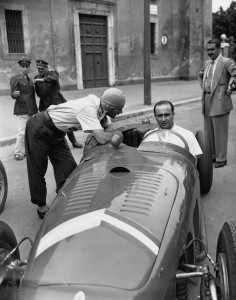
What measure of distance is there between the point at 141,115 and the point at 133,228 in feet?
29.2

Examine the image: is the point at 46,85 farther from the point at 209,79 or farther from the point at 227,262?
the point at 227,262

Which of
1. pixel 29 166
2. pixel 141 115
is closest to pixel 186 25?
pixel 141 115

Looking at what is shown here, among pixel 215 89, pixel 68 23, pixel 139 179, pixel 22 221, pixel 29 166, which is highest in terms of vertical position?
pixel 68 23

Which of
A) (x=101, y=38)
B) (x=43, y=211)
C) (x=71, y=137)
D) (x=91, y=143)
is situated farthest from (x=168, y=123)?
(x=101, y=38)

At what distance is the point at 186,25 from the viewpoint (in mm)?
20328

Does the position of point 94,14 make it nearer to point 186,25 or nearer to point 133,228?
point 186,25

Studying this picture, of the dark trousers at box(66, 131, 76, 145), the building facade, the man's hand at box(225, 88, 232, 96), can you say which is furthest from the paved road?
the building facade

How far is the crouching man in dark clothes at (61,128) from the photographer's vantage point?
137 inches

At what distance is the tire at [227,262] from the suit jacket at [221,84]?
337 centimetres

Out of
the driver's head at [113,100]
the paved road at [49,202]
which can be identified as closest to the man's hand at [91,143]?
the driver's head at [113,100]

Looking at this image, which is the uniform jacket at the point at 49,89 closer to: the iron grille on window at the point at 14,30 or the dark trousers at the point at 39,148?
the dark trousers at the point at 39,148

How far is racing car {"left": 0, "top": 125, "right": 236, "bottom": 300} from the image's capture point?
5.89 feet

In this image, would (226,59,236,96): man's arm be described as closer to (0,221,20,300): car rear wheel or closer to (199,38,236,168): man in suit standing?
(199,38,236,168): man in suit standing

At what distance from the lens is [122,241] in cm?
195
